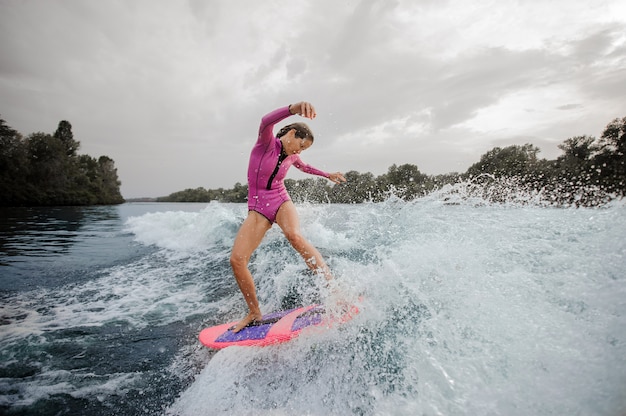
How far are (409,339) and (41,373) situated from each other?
3.62 meters

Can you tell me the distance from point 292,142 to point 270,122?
0.54 meters

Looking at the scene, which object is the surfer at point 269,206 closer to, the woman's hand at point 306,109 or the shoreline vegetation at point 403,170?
the woman's hand at point 306,109

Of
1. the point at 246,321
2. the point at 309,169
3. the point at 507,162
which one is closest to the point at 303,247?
the point at 246,321

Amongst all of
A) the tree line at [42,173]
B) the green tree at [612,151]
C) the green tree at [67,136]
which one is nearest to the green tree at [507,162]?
the green tree at [612,151]

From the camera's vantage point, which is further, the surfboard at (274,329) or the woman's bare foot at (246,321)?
the woman's bare foot at (246,321)

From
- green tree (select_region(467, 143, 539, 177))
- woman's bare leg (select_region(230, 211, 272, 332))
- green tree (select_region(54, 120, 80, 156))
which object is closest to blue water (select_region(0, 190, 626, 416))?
woman's bare leg (select_region(230, 211, 272, 332))

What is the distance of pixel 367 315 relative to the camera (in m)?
3.06

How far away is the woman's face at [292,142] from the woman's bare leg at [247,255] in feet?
3.08

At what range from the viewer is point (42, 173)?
1869 inches

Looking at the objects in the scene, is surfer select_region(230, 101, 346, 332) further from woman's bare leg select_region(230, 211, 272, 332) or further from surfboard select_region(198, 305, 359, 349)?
surfboard select_region(198, 305, 359, 349)

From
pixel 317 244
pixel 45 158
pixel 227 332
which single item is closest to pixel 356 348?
pixel 227 332

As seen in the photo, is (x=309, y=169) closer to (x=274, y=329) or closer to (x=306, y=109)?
(x=306, y=109)

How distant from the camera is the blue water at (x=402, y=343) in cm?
193

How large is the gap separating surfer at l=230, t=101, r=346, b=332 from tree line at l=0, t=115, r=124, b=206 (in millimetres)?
55726
